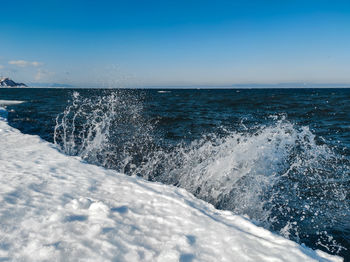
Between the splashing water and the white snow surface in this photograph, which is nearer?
the white snow surface

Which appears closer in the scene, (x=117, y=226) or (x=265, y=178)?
(x=117, y=226)

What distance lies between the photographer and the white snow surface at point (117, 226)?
2473mm

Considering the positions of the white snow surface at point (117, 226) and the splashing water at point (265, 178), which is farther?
the splashing water at point (265, 178)

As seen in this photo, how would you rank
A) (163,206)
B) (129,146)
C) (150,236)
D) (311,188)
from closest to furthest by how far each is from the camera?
1. (150,236)
2. (163,206)
3. (311,188)
4. (129,146)

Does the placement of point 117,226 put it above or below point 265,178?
above

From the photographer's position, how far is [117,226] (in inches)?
116

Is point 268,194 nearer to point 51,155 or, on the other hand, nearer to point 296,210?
point 296,210

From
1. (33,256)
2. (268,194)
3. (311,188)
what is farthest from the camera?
(311,188)

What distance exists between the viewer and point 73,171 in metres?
4.90

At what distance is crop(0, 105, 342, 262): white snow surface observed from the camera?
8.11 ft

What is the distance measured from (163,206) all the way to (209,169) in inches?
97.3

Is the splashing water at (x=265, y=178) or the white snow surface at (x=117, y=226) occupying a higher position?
the white snow surface at (x=117, y=226)

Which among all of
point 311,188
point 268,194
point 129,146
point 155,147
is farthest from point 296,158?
point 129,146

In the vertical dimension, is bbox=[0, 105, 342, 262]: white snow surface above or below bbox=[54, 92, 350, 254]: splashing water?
above
